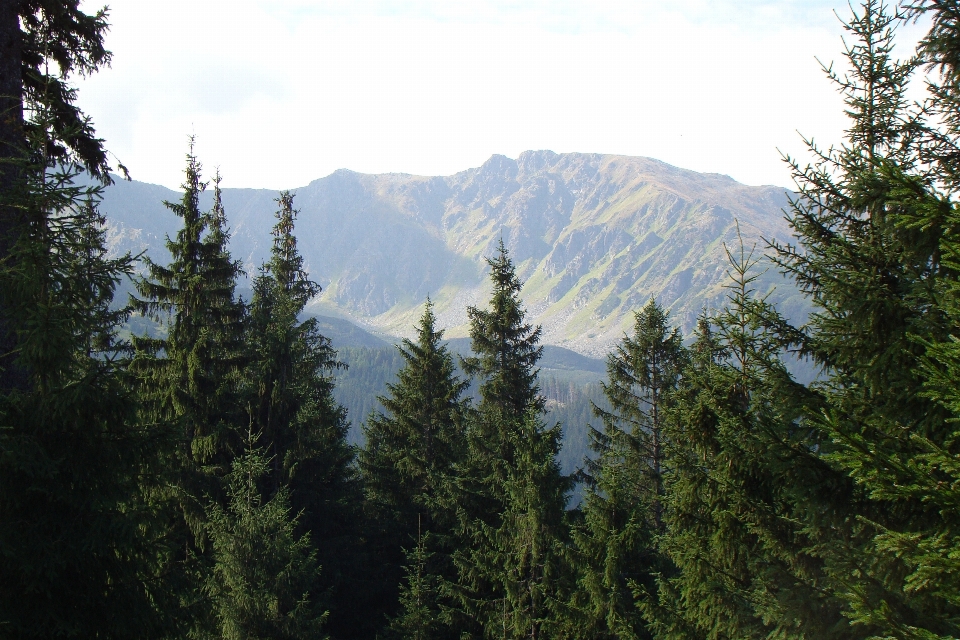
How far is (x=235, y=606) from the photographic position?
1366 cm

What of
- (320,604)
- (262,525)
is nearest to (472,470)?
(320,604)

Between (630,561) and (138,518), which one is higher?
(138,518)

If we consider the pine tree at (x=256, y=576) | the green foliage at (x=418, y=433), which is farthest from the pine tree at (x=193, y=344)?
the green foliage at (x=418, y=433)

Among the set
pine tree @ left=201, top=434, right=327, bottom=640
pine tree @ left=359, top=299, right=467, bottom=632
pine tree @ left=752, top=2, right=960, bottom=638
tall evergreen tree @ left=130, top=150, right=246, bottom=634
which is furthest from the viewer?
pine tree @ left=359, top=299, right=467, bottom=632

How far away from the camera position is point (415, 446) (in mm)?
26422

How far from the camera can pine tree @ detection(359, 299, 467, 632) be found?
82.8 feet

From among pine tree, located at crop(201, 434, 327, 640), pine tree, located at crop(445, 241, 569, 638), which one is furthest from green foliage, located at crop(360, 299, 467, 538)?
pine tree, located at crop(201, 434, 327, 640)

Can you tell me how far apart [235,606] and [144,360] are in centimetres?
839

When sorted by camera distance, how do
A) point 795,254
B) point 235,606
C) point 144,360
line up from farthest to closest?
point 144,360 → point 235,606 → point 795,254

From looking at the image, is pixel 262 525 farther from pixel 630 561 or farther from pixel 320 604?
pixel 630 561

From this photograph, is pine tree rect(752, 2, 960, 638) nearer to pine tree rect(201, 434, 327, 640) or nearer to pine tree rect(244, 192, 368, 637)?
pine tree rect(201, 434, 327, 640)

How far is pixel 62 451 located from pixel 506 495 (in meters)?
15.1

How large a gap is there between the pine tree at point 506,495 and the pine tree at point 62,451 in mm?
11244

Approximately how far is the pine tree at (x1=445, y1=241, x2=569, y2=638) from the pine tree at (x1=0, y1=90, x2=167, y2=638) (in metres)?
11.2
